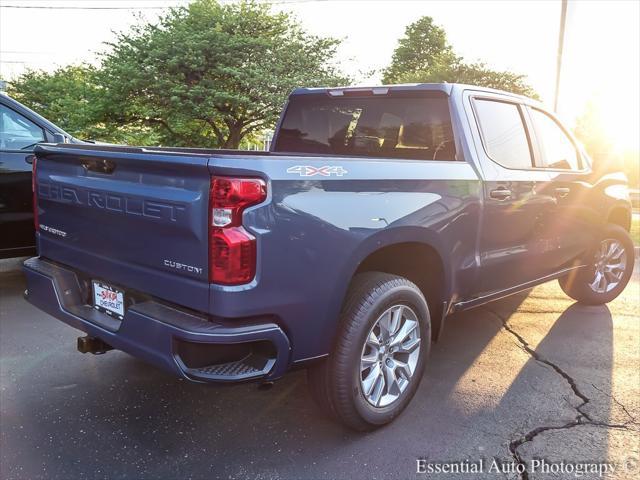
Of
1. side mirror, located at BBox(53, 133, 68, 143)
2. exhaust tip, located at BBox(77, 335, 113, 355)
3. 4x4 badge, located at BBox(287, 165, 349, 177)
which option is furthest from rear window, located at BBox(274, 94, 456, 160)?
exhaust tip, located at BBox(77, 335, 113, 355)

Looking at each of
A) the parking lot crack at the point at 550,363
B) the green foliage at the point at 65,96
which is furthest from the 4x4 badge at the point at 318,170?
the green foliage at the point at 65,96

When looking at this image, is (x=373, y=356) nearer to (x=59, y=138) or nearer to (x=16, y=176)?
(x=59, y=138)

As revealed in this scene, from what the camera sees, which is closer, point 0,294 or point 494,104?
point 494,104

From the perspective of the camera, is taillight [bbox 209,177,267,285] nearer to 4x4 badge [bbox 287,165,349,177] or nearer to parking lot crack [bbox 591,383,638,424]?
4x4 badge [bbox 287,165,349,177]

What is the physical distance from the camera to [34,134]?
16.9 feet

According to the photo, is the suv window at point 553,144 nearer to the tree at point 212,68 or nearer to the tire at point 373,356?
the tire at point 373,356

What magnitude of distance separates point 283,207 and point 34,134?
3.94 meters

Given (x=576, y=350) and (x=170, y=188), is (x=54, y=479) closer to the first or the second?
(x=170, y=188)

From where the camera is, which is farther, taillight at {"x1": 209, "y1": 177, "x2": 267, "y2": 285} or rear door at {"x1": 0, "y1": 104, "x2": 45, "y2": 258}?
rear door at {"x1": 0, "y1": 104, "x2": 45, "y2": 258}

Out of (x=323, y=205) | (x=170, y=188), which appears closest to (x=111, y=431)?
(x=170, y=188)

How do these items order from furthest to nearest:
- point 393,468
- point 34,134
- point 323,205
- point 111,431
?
point 34,134 → point 111,431 → point 393,468 → point 323,205

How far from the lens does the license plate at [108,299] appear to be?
8.70ft

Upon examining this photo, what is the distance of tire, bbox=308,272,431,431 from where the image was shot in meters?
2.66

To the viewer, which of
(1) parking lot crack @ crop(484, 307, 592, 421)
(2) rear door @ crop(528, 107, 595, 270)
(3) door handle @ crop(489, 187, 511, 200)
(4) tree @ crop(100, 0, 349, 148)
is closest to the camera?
(1) parking lot crack @ crop(484, 307, 592, 421)
